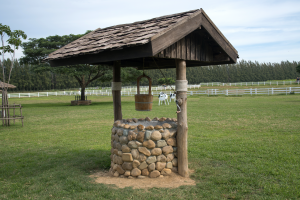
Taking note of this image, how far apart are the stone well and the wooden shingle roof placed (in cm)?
151

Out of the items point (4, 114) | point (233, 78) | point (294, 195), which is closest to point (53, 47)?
point (4, 114)

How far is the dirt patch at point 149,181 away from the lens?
460 centimetres

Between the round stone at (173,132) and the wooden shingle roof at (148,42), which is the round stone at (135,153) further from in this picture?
the wooden shingle roof at (148,42)

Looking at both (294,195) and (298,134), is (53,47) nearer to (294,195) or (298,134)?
(298,134)

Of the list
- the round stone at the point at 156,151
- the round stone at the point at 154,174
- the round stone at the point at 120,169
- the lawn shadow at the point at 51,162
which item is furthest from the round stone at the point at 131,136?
the lawn shadow at the point at 51,162

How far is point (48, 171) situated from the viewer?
5570 millimetres

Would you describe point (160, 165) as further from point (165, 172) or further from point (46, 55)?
point (46, 55)

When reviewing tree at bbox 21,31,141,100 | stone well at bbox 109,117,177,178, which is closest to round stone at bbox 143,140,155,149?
stone well at bbox 109,117,177,178

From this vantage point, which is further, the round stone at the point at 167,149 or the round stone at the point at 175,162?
the round stone at the point at 175,162

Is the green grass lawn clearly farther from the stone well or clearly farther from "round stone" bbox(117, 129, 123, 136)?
"round stone" bbox(117, 129, 123, 136)

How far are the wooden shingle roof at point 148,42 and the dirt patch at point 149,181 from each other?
239cm

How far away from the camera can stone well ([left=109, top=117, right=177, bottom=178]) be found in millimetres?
4887

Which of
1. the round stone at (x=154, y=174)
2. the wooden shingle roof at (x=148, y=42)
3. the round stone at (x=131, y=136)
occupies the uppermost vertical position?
the wooden shingle roof at (x=148, y=42)

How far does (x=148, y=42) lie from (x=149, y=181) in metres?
2.67
